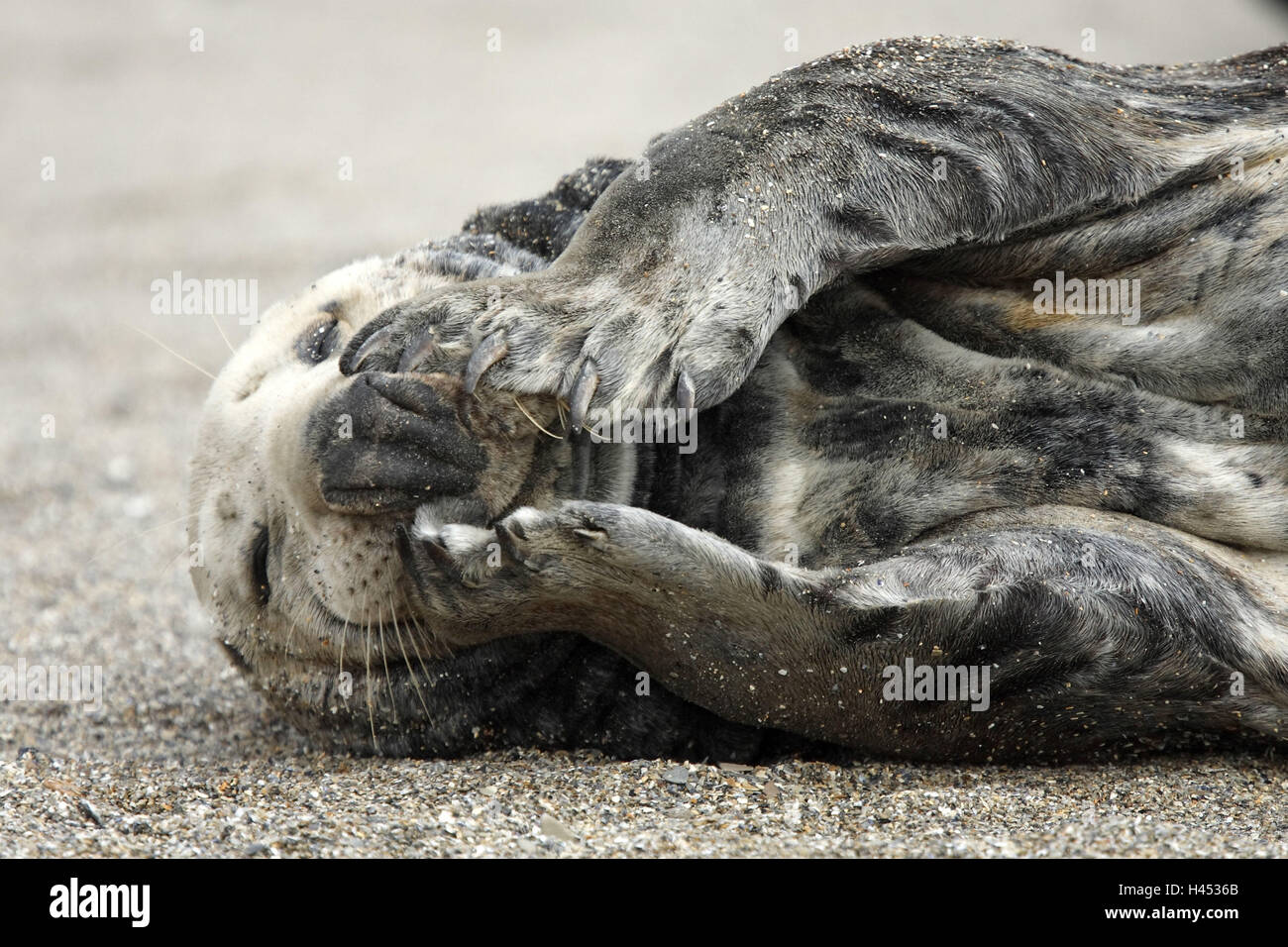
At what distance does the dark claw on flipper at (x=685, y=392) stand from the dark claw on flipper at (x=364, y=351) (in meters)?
0.60

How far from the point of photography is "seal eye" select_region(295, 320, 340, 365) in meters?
3.07

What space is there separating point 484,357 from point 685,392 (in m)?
0.38

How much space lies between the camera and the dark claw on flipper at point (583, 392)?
8.25 ft

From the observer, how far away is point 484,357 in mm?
2564

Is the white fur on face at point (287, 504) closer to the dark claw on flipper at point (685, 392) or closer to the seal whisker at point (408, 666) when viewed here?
the seal whisker at point (408, 666)

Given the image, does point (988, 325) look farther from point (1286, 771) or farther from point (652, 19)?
point (652, 19)

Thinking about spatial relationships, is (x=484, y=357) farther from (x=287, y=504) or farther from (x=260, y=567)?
(x=260, y=567)

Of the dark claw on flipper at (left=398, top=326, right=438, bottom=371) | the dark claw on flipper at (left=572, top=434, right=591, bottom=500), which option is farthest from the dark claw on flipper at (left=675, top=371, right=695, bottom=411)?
the dark claw on flipper at (left=398, top=326, right=438, bottom=371)

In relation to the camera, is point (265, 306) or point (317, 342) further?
point (265, 306)

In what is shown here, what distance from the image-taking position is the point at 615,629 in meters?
2.61

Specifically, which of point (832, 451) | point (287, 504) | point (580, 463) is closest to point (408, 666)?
point (287, 504)

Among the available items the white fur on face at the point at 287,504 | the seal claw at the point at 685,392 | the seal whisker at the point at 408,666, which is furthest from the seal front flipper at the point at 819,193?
the seal whisker at the point at 408,666

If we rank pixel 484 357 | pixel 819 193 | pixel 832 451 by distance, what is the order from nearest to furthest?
pixel 484 357, pixel 819 193, pixel 832 451

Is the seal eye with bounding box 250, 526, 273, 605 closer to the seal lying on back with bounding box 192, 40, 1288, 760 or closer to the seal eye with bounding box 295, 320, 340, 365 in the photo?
the seal lying on back with bounding box 192, 40, 1288, 760
